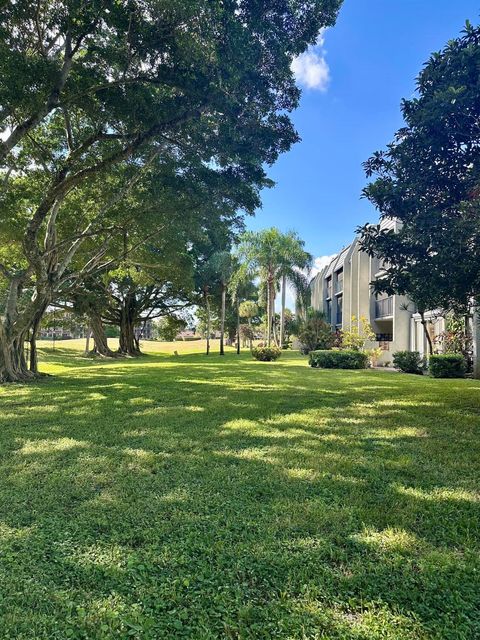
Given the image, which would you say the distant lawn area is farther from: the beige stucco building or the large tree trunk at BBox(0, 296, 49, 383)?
the beige stucco building

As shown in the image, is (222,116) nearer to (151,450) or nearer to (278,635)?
(151,450)

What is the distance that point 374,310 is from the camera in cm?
2612

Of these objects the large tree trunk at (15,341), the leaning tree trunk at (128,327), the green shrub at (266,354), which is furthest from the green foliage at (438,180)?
the leaning tree trunk at (128,327)

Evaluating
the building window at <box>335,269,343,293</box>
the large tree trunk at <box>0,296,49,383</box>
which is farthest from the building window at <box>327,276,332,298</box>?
the large tree trunk at <box>0,296,49,383</box>

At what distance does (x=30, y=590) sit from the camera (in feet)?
7.61

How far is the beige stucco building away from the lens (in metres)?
20.8

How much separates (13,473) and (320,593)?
3.45 metres

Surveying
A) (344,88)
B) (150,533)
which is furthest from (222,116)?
(150,533)

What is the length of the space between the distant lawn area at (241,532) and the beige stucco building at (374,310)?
1245cm

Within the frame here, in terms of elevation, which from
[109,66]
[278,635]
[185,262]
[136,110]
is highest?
[109,66]

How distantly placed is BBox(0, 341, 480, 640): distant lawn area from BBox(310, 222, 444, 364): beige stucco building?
12.4 m

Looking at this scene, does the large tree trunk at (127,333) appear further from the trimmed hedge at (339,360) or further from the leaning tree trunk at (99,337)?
the trimmed hedge at (339,360)

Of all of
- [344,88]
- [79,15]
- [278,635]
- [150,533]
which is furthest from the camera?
[344,88]

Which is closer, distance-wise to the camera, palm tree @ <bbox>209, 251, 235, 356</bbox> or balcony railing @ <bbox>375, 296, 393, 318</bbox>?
Result: balcony railing @ <bbox>375, 296, 393, 318</bbox>
